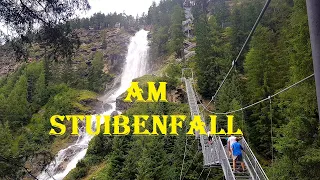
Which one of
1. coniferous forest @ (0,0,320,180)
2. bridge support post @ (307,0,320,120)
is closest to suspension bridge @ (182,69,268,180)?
coniferous forest @ (0,0,320,180)

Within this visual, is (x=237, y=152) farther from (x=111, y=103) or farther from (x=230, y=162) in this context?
(x=111, y=103)

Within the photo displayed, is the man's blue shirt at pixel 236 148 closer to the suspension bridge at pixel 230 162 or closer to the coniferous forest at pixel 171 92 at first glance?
the suspension bridge at pixel 230 162

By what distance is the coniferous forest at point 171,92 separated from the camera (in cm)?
341

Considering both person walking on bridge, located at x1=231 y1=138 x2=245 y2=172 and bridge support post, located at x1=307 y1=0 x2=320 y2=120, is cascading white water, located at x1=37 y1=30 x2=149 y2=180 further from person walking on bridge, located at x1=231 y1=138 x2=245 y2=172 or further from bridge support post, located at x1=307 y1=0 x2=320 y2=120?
person walking on bridge, located at x1=231 y1=138 x2=245 y2=172

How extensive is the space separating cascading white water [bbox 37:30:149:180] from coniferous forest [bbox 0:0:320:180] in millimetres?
1149

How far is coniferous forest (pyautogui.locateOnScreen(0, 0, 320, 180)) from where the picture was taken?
134 inches

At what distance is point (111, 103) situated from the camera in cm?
3503

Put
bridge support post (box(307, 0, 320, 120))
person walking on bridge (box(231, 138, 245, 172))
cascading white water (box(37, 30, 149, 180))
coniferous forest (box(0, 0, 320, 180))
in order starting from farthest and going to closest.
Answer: cascading white water (box(37, 30, 149, 180)) < person walking on bridge (box(231, 138, 245, 172)) < coniferous forest (box(0, 0, 320, 180)) < bridge support post (box(307, 0, 320, 120))

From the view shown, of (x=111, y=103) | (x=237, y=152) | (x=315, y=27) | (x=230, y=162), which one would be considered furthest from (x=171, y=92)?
(x=315, y=27)

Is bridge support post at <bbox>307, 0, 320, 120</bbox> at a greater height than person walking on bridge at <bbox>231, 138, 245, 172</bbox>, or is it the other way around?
bridge support post at <bbox>307, 0, 320, 120</bbox>

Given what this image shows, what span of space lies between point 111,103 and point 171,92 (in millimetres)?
11899

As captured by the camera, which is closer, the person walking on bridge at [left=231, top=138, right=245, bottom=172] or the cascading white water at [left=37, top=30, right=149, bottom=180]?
the person walking on bridge at [left=231, top=138, right=245, bottom=172]

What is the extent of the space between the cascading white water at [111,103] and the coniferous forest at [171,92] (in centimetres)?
115

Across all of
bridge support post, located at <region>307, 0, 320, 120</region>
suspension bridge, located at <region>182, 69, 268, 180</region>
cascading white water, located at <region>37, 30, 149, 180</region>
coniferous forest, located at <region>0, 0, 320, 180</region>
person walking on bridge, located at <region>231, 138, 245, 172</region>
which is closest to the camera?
bridge support post, located at <region>307, 0, 320, 120</region>
